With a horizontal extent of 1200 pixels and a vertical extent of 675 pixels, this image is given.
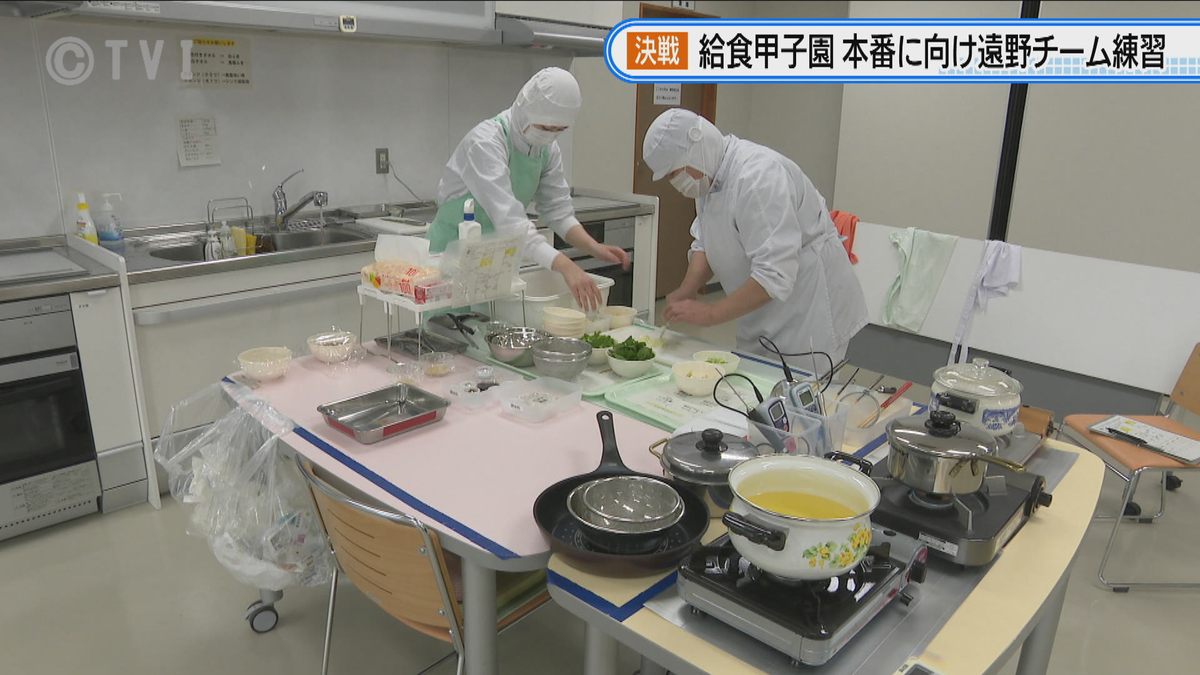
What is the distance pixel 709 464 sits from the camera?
1396mm

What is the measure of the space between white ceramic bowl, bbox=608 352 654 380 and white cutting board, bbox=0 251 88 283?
1843 millimetres

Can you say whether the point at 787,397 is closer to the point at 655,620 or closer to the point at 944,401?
the point at 944,401

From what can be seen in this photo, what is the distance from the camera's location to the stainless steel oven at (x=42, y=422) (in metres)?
2.47

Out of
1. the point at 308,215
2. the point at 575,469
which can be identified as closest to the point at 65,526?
the point at 308,215

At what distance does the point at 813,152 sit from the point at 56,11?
458 cm

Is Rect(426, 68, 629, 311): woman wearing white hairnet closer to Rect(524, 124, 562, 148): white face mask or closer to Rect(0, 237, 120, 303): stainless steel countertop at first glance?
Rect(524, 124, 562, 148): white face mask

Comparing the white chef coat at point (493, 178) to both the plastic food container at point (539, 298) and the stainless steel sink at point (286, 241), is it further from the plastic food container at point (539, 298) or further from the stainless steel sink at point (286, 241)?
the stainless steel sink at point (286, 241)

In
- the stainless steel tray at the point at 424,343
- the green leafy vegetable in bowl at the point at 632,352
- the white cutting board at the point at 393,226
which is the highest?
the white cutting board at the point at 393,226

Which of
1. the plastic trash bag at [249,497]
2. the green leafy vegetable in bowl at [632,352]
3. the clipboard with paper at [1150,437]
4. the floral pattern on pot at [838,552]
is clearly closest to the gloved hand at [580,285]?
the green leafy vegetable in bowl at [632,352]

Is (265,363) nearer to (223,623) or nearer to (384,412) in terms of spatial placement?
(384,412)

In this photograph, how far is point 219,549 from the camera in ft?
5.96

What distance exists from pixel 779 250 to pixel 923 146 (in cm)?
301
